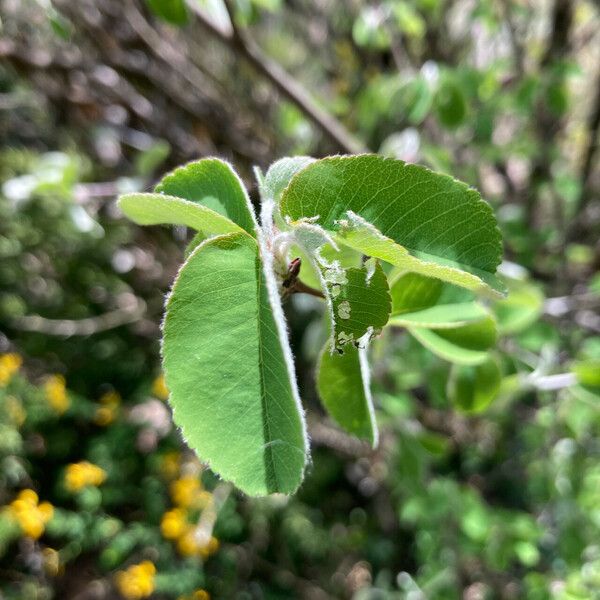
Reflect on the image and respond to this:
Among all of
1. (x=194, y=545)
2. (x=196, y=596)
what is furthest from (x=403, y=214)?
(x=196, y=596)

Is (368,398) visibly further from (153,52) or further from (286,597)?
(286,597)

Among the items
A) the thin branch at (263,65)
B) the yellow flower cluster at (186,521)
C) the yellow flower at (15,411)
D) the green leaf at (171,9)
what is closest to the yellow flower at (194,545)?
the yellow flower cluster at (186,521)

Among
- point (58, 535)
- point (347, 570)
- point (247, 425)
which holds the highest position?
point (247, 425)

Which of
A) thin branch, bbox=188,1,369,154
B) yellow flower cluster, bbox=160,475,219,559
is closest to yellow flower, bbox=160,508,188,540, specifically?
yellow flower cluster, bbox=160,475,219,559

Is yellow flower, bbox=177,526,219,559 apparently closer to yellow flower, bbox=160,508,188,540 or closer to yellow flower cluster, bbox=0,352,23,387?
yellow flower, bbox=160,508,188,540

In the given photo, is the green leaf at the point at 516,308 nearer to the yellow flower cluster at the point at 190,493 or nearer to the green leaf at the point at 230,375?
the green leaf at the point at 230,375

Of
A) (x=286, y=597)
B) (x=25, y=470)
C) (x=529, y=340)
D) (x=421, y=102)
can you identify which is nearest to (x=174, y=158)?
(x=421, y=102)

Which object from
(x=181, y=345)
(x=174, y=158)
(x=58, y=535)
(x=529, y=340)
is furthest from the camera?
(x=58, y=535)
